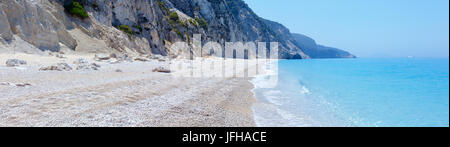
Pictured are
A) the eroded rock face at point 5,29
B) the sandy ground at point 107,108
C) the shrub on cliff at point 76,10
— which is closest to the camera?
the sandy ground at point 107,108

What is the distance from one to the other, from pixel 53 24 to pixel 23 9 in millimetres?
2901

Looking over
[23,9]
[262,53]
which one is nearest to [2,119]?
[23,9]

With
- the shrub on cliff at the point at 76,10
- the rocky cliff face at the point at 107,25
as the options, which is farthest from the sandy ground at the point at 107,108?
the shrub on cliff at the point at 76,10

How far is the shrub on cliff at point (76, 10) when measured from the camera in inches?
877

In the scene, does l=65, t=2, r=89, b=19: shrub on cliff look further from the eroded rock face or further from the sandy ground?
the sandy ground

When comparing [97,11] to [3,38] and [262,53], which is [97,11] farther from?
[262,53]

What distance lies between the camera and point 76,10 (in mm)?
22484

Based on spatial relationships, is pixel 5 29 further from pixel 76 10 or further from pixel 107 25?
pixel 107 25

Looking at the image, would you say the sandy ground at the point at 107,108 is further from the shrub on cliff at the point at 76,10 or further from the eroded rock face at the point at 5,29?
the shrub on cliff at the point at 76,10

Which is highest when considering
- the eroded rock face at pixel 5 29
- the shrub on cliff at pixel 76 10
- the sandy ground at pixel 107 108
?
the shrub on cliff at pixel 76 10

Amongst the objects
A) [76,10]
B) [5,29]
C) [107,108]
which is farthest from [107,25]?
[107,108]

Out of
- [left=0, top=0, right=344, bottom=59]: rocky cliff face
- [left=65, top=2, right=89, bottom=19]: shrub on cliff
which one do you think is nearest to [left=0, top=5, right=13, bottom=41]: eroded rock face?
[left=0, top=0, right=344, bottom=59]: rocky cliff face

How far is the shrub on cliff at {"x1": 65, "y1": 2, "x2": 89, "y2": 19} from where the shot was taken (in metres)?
22.3

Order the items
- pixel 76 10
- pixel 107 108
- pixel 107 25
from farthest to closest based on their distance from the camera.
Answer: pixel 107 25 → pixel 76 10 → pixel 107 108
